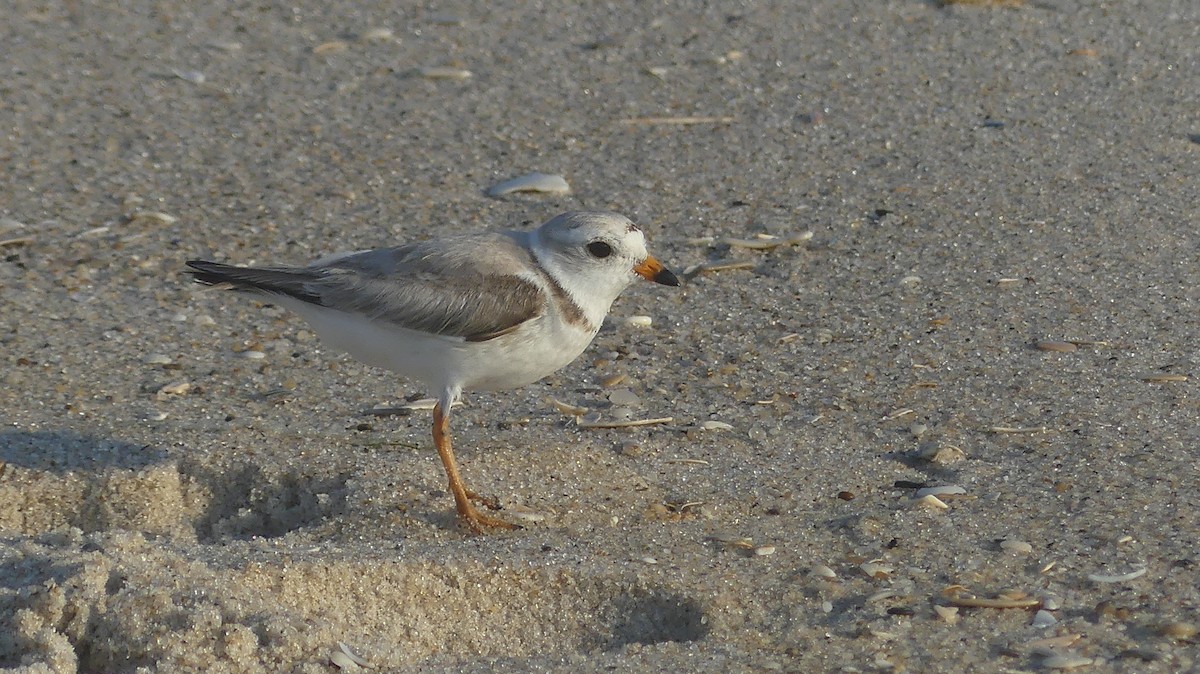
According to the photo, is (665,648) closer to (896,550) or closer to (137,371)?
(896,550)

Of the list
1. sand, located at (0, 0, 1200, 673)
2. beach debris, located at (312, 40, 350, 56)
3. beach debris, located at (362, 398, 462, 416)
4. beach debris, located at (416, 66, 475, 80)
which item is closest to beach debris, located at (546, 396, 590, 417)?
sand, located at (0, 0, 1200, 673)

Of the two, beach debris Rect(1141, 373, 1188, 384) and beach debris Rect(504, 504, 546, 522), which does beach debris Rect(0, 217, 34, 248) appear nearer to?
beach debris Rect(504, 504, 546, 522)

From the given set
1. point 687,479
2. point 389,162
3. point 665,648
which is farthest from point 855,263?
point 665,648

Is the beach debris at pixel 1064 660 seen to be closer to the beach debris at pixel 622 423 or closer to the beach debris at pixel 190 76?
the beach debris at pixel 622 423

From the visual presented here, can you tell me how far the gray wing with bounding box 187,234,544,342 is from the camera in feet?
13.0

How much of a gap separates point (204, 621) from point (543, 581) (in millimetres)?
818

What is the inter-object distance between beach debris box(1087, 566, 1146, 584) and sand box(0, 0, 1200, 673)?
0.01 metres

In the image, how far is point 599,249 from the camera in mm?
4133

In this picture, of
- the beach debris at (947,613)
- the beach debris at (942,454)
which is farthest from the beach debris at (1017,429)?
the beach debris at (947,613)

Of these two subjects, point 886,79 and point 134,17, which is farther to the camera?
point 134,17

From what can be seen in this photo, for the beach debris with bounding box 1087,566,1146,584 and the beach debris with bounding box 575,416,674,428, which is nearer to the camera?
the beach debris with bounding box 1087,566,1146,584

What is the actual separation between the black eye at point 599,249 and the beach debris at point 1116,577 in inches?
59.7

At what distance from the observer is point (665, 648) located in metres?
3.35

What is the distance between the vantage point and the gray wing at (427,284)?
13.0 ft
